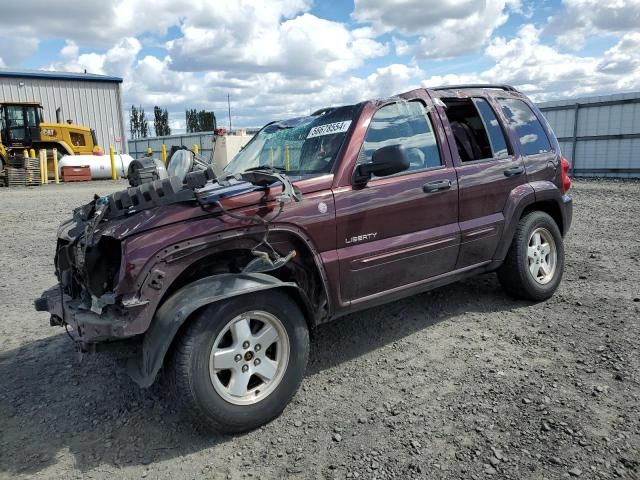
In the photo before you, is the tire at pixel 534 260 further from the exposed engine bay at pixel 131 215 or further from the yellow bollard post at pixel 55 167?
the yellow bollard post at pixel 55 167

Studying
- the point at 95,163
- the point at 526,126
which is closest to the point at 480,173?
the point at 526,126

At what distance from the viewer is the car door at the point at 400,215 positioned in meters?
3.53

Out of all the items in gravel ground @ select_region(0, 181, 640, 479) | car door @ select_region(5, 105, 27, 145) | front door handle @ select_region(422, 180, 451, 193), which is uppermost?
car door @ select_region(5, 105, 27, 145)

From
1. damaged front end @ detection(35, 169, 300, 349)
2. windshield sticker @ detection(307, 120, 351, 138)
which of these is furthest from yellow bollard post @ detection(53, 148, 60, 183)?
windshield sticker @ detection(307, 120, 351, 138)

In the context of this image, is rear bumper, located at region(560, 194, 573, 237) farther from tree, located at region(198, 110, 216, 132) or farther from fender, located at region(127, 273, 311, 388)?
tree, located at region(198, 110, 216, 132)

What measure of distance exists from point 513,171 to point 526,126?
2.08 ft

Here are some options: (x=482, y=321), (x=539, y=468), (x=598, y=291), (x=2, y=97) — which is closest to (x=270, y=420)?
(x=539, y=468)

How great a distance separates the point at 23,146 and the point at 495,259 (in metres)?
23.1

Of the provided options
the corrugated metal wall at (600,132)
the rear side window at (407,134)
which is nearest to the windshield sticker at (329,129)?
the rear side window at (407,134)

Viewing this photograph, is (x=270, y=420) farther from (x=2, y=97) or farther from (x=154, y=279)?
(x=2, y=97)

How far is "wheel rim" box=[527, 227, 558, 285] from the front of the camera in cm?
480

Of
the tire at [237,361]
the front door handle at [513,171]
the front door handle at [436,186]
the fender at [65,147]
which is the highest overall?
the fender at [65,147]

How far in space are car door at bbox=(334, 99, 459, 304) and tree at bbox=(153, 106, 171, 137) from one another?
197ft

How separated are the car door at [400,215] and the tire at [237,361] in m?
0.57
